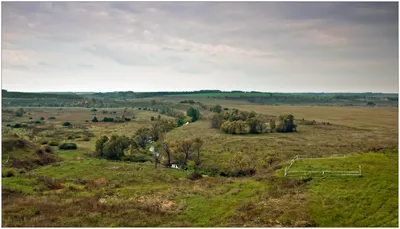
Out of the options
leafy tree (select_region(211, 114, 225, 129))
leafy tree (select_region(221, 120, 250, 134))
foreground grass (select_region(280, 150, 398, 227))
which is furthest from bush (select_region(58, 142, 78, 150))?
foreground grass (select_region(280, 150, 398, 227))

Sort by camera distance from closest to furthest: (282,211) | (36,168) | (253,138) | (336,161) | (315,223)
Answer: (315,223) → (282,211) → (336,161) → (36,168) → (253,138)

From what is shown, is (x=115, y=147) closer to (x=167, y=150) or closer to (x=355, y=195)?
(x=167, y=150)

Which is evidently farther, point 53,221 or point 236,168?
point 236,168

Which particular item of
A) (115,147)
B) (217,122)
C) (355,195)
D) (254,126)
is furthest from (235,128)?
(355,195)

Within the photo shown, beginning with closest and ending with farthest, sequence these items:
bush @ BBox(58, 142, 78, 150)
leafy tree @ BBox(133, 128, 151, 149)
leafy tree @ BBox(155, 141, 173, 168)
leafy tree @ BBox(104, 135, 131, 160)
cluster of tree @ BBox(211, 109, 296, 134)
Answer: leafy tree @ BBox(155, 141, 173, 168), leafy tree @ BBox(104, 135, 131, 160), bush @ BBox(58, 142, 78, 150), leafy tree @ BBox(133, 128, 151, 149), cluster of tree @ BBox(211, 109, 296, 134)

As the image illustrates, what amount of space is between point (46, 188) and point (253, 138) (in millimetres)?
63015

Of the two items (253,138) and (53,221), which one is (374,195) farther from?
(253,138)

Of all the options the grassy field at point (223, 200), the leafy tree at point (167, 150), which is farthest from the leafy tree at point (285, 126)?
the grassy field at point (223, 200)

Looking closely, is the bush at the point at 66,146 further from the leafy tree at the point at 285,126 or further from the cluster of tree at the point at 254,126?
the leafy tree at the point at 285,126


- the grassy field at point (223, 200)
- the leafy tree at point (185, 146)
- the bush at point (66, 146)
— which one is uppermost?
the grassy field at point (223, 200)

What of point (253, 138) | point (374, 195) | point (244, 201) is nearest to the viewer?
point (374, 195)

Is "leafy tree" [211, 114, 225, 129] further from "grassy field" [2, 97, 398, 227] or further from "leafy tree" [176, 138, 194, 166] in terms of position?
"grassy field" [2, 97, 398, 227]

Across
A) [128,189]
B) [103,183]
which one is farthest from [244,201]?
[103,183]

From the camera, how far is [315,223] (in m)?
22.2
